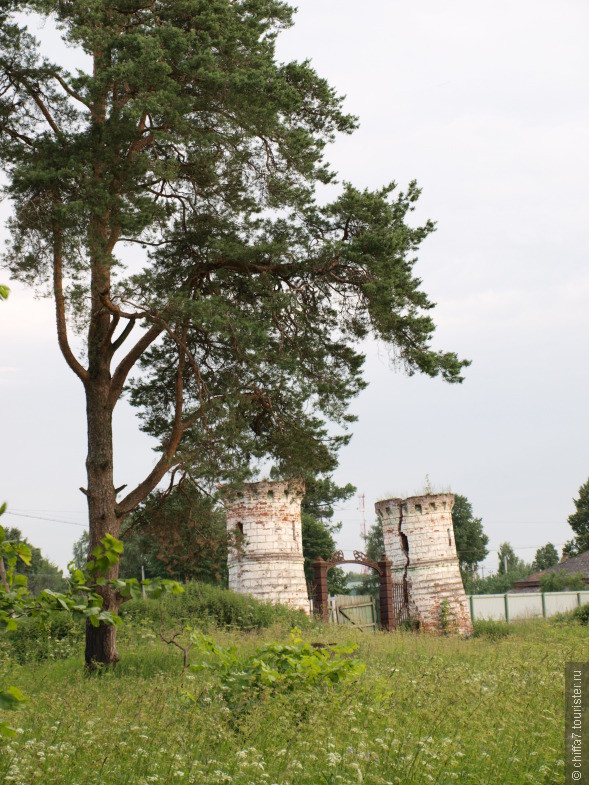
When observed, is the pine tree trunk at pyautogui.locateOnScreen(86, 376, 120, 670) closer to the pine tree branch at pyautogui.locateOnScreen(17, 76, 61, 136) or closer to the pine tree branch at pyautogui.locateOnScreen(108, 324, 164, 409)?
the pine tree branch at pyautogui.locateOnScreen(108, 324, 164, 409)

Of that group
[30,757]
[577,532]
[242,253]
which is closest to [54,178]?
[242,253]

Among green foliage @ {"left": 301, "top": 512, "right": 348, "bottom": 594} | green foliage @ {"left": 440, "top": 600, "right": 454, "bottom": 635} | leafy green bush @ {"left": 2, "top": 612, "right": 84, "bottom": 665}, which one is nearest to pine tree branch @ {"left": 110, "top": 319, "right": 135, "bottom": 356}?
leafy green bush @ {"left": 2, "top": 612, "right": 84, "bottom": 665}

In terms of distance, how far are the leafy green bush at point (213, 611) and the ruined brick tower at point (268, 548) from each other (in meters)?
2.78

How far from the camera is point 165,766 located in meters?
5.17

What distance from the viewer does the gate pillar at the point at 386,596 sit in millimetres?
27203

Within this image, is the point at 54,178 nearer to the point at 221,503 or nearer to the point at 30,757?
the point at 221,503

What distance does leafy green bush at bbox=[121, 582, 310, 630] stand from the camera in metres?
17.8

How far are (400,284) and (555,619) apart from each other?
18088mm

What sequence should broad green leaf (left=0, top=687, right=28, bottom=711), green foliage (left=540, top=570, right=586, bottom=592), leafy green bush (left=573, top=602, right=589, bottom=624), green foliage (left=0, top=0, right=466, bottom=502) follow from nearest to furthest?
broad green leaf (left=0, top=687, right=28, bottom=711) → green foliage (left=0, top=0, right=466, bottom=502) → leafy green bush (left=573, top=602, right=589, bottom=624) → green foliage (left=540, top=570, right=586, bottom=592)

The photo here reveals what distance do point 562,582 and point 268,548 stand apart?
24.5 m

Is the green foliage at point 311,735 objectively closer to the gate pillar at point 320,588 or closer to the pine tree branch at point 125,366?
the pine tree branch at point 125,366

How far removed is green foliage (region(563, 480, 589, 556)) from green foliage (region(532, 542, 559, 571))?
42.5ft

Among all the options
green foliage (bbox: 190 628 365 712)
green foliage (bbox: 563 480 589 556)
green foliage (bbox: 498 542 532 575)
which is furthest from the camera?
green foliage (bbox: 498 542 532 575)

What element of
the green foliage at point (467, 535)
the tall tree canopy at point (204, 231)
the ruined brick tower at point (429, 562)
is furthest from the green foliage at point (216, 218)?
the green foliage at point (467, 535)
